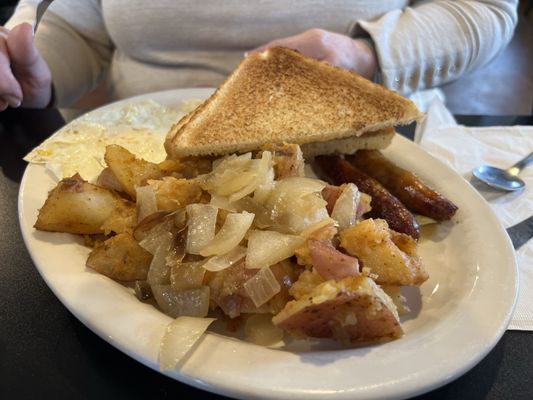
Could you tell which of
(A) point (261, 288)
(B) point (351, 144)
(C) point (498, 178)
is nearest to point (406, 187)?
(B) point (351, 144)

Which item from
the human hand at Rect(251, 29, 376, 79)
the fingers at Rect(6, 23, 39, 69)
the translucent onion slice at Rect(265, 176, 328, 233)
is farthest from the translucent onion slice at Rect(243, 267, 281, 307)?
the fingers at Rect(6, 23, 39, 69)

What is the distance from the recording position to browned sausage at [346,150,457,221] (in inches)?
53.1

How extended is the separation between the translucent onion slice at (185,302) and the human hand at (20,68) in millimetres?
1130

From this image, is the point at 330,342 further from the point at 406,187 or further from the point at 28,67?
the point at 28,67

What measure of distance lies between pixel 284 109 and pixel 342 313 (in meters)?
0.88

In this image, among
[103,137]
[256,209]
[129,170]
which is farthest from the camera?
[103,137]

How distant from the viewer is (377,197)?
136 cm

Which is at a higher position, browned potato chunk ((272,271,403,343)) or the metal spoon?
browned potato chunk ((272,271,403,343))

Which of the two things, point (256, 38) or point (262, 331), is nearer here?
point (262, 331)

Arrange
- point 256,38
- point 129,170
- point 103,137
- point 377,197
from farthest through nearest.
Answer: point 256,38 → point 103,137 → point 377,197 → point 129,170

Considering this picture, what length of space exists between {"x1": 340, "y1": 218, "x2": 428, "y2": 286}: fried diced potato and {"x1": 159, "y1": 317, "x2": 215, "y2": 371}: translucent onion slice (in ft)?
1.07

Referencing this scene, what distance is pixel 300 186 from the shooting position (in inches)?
43.9

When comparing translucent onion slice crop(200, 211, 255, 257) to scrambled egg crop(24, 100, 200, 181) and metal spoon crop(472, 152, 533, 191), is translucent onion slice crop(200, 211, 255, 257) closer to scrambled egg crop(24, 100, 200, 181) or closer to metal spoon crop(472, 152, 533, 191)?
scrambled egg crop(24, 100, 200, 181)

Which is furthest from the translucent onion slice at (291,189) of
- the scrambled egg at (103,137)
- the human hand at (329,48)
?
the human hand at (329,48)
